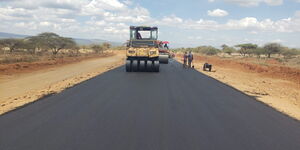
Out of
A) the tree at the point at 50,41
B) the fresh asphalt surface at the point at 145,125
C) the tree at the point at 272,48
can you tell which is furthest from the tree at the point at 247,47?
the fresh asphalt surface at the point at 145,125

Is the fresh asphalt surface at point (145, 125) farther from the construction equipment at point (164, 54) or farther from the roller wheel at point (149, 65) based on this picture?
the construction equipment at point (164, 54)

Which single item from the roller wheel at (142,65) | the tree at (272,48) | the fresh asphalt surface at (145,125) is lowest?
the fresh asphalt surface at (145,125)

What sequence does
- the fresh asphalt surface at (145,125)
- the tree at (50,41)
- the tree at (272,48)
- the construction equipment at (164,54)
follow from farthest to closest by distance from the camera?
the tree at (272,48) → the tree at (50,41) → the construction equipment at (164,54) → the fresh asphalt surface at (145,125)

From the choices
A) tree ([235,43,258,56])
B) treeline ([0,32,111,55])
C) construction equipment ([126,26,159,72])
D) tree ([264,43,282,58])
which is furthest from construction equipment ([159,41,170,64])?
tree ([235,43,258,56])

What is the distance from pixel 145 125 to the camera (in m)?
6.48

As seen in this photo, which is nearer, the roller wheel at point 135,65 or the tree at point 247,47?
the roller wheel at point 135,65

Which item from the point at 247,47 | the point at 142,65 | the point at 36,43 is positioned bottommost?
the point at 142,65

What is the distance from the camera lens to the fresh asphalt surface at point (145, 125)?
5242 millimetres

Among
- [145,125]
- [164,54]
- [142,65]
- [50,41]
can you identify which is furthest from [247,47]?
[145,125]

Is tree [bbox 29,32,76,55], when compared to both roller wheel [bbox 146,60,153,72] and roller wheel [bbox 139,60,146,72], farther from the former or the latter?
roller wheel [bbox 146,60,153,72]

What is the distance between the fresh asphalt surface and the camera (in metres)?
5.24

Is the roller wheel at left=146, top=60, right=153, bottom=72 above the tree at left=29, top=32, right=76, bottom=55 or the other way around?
the other way around

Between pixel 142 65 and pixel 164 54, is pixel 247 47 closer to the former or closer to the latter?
pixel 164 54

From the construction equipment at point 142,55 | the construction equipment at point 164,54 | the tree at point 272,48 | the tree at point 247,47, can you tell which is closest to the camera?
the construction equipment at point 142,55
